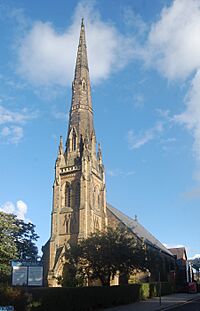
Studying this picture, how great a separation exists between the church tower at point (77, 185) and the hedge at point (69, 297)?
15.6m

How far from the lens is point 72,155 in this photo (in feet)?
187

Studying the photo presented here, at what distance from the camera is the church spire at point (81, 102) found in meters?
58.7

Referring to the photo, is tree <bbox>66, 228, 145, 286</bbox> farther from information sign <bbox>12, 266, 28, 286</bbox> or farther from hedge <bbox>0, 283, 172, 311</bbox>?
information sign <bbox>12, 266, 28, 286</bbox>

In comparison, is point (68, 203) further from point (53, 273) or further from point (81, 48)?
point (81, 48)

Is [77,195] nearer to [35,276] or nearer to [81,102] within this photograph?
[81,102]

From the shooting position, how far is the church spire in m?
58.7

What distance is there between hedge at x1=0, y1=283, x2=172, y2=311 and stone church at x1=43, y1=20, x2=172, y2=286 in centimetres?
1689

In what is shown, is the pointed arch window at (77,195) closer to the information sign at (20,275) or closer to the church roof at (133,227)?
the church roof at (133,227)

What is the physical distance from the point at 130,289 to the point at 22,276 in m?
12.8

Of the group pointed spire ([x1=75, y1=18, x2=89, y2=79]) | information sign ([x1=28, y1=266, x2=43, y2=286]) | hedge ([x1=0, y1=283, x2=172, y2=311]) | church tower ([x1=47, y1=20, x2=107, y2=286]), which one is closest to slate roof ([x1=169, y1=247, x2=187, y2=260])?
church tower ([x1=47, y1=20, x2=107, y2=286])

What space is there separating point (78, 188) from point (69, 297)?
3124 cm

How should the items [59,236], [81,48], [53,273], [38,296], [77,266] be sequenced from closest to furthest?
1. [38,296]
2. [77,266]
3. [53,273]
4. [59,236]
5. [81,48]

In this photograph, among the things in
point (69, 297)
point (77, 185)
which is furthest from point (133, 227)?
point (69, 297)

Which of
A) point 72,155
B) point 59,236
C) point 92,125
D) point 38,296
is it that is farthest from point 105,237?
point 92,125
